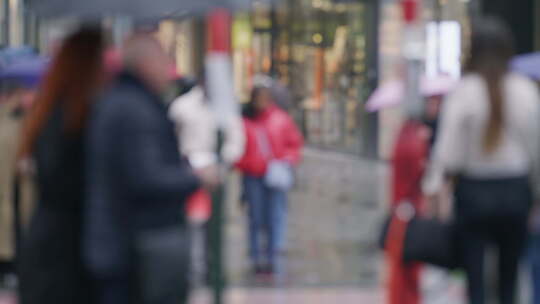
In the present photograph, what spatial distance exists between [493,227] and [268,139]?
576 cm

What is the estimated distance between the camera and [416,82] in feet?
29.4

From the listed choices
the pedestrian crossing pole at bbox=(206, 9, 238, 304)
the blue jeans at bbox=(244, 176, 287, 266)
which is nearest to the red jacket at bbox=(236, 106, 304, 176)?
the blue jeans at bbox=(244, 176, 287, 266)

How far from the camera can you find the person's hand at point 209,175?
227 inches

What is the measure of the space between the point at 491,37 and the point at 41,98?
2336 millimetres

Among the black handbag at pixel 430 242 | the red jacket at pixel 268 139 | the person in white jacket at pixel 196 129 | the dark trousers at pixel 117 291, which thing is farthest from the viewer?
the red jacket at pixel 268 139

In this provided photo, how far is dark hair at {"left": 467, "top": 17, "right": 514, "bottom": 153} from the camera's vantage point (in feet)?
23.0

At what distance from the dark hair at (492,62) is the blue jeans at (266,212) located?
225 inches

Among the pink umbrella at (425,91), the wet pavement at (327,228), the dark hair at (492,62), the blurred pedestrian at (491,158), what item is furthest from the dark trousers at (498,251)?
the wet pavement at (327,228)

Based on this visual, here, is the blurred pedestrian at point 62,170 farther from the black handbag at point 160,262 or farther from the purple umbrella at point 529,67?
the purple umbrella at point 529,67

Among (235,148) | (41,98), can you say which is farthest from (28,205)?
(235,148)

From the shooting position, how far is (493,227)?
7.04 metres

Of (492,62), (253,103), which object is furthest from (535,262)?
(253,103)

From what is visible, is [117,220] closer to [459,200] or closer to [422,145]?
[459,200]

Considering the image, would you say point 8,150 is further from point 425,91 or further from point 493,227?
point 493,227
